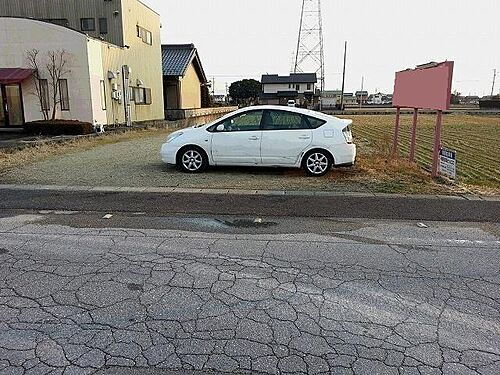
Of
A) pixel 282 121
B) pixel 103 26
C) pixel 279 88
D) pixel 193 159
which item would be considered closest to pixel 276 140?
pixel 282 121

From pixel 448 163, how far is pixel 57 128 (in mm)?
15414

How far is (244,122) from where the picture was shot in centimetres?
899

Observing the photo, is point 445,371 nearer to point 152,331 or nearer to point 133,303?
point 152,331

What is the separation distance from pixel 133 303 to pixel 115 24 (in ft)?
82.4

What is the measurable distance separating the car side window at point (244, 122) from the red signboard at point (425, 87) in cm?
358

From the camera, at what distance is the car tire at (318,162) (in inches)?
347

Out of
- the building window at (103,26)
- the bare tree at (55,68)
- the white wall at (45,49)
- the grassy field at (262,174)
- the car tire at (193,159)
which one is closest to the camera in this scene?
the grassy field at (262,174)

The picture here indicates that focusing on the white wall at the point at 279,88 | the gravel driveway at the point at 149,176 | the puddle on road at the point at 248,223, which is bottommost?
the puddle on road at the point at 248,223

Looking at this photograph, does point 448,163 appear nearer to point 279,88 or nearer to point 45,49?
point 45,49

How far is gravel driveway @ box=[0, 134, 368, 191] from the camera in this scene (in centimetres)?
802

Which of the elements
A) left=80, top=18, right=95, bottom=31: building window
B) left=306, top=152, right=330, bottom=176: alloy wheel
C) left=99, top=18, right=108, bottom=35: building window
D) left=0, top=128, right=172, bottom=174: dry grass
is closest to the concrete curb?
left=306, top=152, right=330, bottom=176: alloy wheel

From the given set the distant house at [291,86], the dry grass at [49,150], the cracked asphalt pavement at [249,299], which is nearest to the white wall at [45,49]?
the dry grass at [49,150]

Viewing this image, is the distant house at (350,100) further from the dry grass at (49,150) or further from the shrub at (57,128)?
the dry grass at (49,150)

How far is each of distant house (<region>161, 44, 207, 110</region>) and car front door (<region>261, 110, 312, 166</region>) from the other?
88.0 feet
